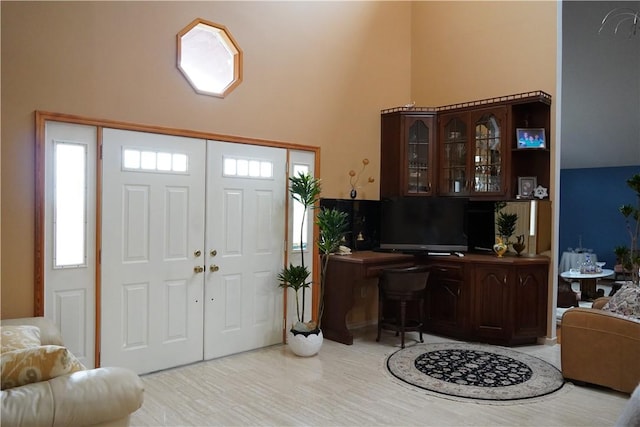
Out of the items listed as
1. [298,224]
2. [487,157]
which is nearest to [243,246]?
[298,224]

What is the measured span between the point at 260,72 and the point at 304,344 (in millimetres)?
2700

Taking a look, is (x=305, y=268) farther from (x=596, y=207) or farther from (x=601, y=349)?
(x=596, y=207)

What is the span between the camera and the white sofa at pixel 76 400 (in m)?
1.81

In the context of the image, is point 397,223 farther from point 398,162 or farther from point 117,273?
point 117,273

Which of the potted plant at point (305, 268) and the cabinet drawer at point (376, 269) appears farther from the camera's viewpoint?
Answer: the cabinet drawer at point (376, 269)

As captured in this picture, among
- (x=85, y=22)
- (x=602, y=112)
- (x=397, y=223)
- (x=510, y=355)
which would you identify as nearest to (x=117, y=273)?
(x=85, y=22)

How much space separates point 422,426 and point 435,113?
3777 millimetres

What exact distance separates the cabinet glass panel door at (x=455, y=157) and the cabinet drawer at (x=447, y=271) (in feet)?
3.05

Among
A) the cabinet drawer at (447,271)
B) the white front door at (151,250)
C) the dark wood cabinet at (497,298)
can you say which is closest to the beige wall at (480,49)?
the dark wood cabinet at (497,298)

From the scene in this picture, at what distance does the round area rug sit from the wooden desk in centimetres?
68

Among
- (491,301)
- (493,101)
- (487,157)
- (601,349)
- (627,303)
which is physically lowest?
(601,349)

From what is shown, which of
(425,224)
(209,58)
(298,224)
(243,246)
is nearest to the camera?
(209,58)

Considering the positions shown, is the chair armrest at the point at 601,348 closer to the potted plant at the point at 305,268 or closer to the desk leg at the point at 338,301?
the desk leg at the point at 338,301

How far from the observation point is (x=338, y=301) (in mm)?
5016
